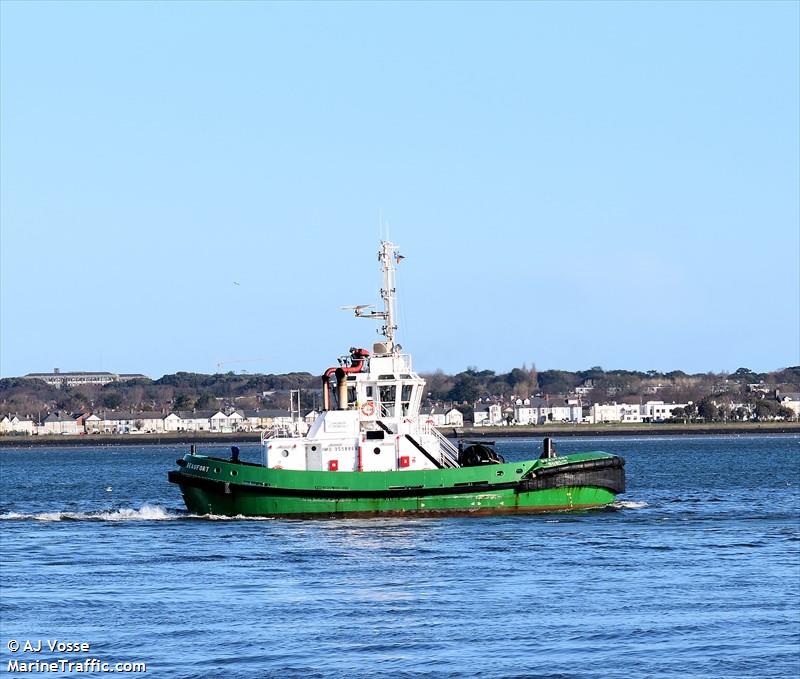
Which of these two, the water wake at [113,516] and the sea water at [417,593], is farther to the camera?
the water wake at [113,516]

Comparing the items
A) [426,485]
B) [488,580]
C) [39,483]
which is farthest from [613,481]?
[39,483]

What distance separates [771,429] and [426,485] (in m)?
157

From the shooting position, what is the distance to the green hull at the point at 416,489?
37.7 meters

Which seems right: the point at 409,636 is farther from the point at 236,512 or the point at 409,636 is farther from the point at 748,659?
the point at 236,512

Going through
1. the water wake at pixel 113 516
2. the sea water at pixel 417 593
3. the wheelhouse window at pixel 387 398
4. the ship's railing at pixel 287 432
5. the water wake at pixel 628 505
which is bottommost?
the sea water at pixel 417 593

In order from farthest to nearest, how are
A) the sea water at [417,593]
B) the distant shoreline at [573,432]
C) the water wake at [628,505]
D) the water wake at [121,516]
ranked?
1. the distant shoreline at [573,432]
2. the water wake at [628,505]
3. the water wake at [121,516]
4. the sea water at [417,593]

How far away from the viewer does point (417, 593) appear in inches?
1000

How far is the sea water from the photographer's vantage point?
19828 millimetres

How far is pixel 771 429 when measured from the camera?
Result: 614 feet

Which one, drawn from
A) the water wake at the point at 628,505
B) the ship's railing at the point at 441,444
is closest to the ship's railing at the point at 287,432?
the ship's railing at the point at 441,444

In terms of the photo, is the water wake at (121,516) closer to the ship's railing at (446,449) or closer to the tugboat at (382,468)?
the tugboat at (382,468)

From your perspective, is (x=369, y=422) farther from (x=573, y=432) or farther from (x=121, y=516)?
(x=573, y=432)

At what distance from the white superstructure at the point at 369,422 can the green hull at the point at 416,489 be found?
1.72 feet

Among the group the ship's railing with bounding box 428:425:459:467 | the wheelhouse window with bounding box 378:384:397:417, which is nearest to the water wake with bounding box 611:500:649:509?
the ship's railing with bounding box 428:425:459:467
